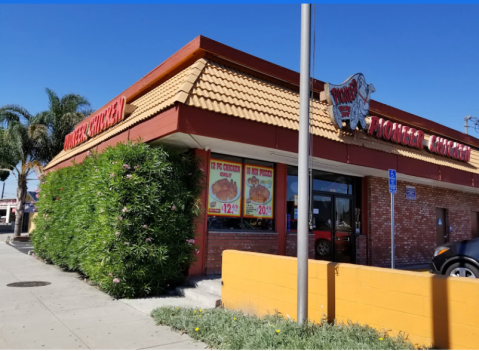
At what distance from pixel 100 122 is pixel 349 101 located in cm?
762

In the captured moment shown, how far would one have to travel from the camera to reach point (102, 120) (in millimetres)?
11930

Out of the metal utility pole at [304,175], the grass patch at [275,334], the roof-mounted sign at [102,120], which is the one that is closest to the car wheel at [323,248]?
the grass patch at [275,334]

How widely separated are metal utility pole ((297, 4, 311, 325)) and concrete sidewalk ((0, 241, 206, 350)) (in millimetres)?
1491

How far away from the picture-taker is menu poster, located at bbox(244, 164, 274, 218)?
395 inches

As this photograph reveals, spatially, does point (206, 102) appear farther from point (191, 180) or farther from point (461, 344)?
point (461, 344)

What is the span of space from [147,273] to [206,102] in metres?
3.70

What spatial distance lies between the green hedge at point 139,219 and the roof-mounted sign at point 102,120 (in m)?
1.87

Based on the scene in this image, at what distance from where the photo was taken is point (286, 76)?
430 inches

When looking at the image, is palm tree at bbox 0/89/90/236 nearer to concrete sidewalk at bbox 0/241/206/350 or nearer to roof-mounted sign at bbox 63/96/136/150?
roof-mounted sign at bbox 63/96/136/150

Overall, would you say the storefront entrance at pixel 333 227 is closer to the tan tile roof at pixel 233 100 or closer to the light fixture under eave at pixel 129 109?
the tan tile roof at pixel 233 100

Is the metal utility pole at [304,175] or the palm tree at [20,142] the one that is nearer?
the metal utility pole at [304,175]

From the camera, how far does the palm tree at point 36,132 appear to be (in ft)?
77.6

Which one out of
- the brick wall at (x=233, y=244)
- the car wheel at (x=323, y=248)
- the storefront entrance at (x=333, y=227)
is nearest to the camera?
the brick wall at (x=233, y=244)

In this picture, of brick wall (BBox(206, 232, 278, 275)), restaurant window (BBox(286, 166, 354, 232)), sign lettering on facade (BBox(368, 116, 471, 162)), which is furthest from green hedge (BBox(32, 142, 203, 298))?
sign lettering on facade (BBox(368, 116, 471, 162))
